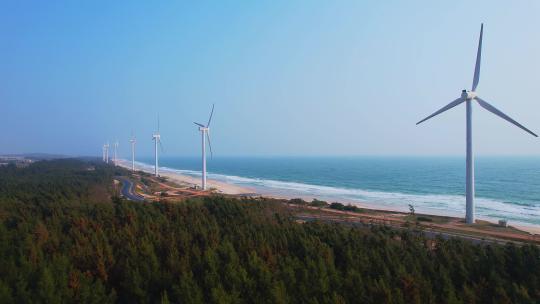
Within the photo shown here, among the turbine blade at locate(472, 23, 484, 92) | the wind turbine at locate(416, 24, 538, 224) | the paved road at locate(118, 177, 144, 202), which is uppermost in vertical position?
the turbine blade at locate(472, 23, 484, 92)

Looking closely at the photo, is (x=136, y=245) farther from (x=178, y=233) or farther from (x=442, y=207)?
(x=442, y=207)

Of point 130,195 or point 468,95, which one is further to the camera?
point 130,195

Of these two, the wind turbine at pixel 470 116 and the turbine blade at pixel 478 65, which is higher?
the turbine blade at pixel 478 65

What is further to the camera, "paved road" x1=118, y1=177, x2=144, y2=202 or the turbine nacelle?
"paved road" x1=118, y1=177, x2=144, y2=202

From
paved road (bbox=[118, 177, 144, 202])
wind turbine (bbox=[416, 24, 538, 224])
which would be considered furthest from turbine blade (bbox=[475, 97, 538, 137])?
paved road (bbox=[118, 177, 144, 202])

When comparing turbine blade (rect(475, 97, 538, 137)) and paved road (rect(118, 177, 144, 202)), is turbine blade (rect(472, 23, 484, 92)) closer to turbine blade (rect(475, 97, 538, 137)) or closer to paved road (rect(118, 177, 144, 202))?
turbine blade (rect(475, 97, 538, 137))

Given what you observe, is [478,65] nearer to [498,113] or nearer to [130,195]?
[498,113]

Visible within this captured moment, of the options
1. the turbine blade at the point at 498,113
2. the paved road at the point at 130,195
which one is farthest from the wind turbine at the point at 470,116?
→ the paved road at the point at 130,195

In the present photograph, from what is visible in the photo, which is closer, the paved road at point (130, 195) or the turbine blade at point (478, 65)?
the turbine blade at point (478, 65)

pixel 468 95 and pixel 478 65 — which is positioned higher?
pixel 478 65

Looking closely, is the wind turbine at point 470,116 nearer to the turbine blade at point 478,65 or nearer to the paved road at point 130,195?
the turbine blade at point 478,65

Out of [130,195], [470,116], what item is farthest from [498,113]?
[130,195]

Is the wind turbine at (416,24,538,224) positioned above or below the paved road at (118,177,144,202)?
above
